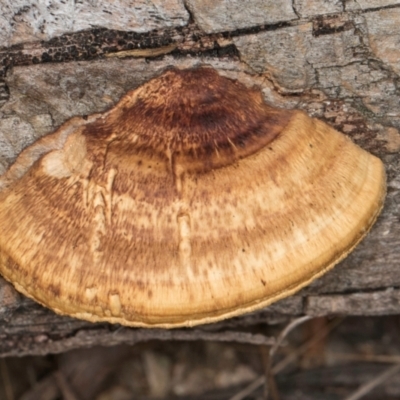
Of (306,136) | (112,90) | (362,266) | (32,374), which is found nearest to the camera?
(306,136)

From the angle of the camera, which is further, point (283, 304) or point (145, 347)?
point (145, 347)

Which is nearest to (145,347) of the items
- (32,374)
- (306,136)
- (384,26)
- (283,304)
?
(32,374)

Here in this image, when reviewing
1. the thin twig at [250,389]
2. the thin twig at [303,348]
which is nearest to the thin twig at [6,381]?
the thin twig at [250,389]

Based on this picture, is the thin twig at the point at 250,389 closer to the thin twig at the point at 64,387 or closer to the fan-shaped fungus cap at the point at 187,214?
the thin twig at the point at 64,387

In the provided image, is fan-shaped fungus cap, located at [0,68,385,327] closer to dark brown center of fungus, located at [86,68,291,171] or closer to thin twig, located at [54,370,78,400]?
dark brown center of fungus, located at [86,68,291,171]

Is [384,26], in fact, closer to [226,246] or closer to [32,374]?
[226,246]

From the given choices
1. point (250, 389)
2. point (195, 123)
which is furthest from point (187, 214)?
point (250, 389)

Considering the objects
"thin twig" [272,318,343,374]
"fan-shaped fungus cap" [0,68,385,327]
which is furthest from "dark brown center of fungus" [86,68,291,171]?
"thin twig" [272,318,343,374]
